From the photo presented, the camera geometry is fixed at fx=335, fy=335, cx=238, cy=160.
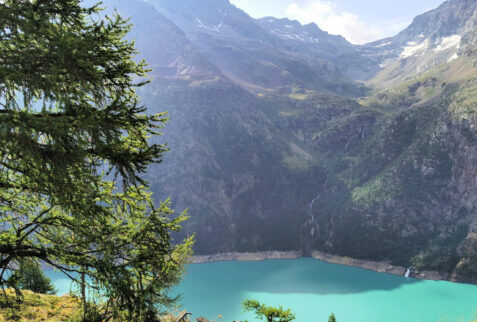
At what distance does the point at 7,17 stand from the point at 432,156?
190 m

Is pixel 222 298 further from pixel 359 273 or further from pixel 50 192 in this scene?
pixel 50 192

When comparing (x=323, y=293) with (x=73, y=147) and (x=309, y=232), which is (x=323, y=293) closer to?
(x=309, y=232)

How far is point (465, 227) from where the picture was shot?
142625mm

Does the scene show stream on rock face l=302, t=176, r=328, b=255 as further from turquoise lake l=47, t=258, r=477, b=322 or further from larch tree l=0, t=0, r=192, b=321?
larch tree l=0, t=0, r=192, b=321

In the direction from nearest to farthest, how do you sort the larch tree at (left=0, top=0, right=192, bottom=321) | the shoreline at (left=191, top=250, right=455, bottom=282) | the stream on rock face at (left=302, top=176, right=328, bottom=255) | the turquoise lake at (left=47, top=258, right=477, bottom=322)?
1. the larch tree at (left=0, top=0, right=192, bottom=321)
2. the turquoise lake at (left=47, top=258, right=477, bottom=322)
3. the shoreline at (left=191, top=250, right=455, bottom=282)
4. the stream on rock face at (left=302, top=176, right=328, bottom=255)

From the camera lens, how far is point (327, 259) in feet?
531

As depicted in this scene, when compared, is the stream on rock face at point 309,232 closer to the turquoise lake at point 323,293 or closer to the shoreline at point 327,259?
the shoreline at point 327,259

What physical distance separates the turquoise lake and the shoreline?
459 cm

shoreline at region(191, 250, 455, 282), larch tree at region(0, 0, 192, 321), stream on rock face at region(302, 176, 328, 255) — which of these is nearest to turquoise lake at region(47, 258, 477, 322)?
shoreline at region(191, 250, 455, 282)

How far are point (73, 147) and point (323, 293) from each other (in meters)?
121

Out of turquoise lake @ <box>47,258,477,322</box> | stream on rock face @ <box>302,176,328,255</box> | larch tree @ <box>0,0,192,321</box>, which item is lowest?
turquoise lake @ <box>47,258,477,322</box>

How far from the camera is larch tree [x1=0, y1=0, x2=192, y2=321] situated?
6574mm

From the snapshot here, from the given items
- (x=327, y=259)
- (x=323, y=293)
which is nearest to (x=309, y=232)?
(x=327, y=259)

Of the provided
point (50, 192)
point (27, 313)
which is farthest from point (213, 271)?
point (50, 192)
